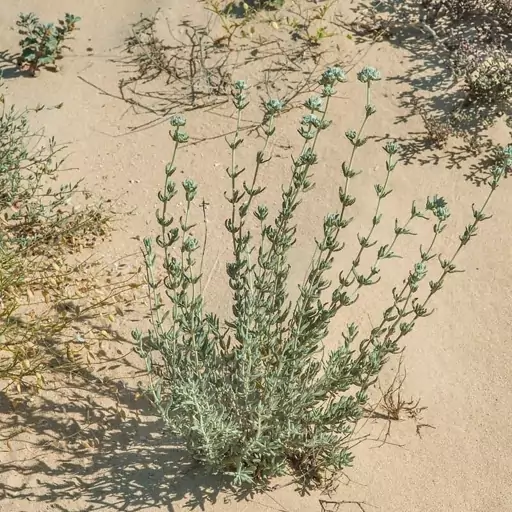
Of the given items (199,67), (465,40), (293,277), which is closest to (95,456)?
(293,277)

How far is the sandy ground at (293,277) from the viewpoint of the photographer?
334 centimetres

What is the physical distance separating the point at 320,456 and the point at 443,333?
1214 millimetres

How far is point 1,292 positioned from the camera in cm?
393

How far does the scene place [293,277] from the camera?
4328 mm

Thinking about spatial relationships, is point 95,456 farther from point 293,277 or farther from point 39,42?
point 39,42

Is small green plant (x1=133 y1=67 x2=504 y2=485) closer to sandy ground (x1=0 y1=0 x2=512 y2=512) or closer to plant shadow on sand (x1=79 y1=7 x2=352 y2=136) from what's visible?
sandy ground (x1=0 y1=0 x2=512 y2=512)

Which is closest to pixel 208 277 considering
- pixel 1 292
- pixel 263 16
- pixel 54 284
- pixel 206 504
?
pixel 54 284

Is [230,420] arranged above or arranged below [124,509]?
above

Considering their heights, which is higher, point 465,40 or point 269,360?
point 465,40

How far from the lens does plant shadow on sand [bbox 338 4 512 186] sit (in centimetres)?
509

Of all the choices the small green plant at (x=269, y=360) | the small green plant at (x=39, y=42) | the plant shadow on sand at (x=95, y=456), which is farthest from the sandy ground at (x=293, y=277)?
the small green plant at (x=269, y=360)

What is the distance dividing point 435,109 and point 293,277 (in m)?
1.97

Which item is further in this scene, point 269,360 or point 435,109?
point 435,109

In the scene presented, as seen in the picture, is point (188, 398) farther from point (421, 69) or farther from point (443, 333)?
point (421, 69)
